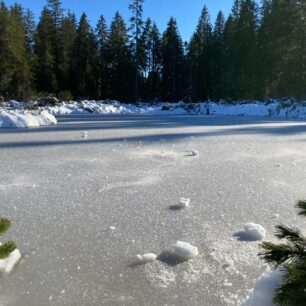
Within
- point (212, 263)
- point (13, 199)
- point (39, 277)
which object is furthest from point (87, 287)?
point (13, 199)

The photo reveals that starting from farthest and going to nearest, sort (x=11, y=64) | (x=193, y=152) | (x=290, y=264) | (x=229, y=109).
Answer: (x=11, y=64) < (x=229, y=109) < (x=193, y=152) < (x=290, y=264)

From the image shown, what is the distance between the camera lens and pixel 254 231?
2.93m

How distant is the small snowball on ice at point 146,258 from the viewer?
2506 millimetres

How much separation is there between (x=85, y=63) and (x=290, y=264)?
1725 inches

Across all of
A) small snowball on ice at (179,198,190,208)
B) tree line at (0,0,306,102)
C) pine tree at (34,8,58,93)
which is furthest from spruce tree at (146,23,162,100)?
small snowball on ice at (179,198,190,208)

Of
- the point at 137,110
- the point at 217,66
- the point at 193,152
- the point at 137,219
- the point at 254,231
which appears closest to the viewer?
the point at 254,231

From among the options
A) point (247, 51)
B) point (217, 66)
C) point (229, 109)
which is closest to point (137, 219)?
point (229, 109)

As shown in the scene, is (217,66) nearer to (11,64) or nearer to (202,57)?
(202,57)

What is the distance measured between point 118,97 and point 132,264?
40152 mm

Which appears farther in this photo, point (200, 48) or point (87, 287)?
point (200, 48)

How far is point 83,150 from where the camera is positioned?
7.46 metres

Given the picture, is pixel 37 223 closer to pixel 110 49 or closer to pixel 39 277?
pixel 39 277

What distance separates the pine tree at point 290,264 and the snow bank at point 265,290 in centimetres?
35

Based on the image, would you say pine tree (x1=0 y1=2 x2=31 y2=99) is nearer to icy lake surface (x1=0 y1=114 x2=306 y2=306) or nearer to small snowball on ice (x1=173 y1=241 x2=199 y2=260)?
icy lake surface (x1=0 y1=114 x2=306 y2=306)
